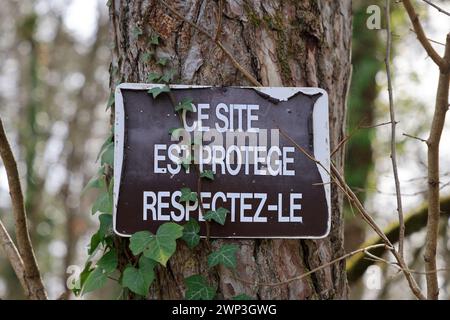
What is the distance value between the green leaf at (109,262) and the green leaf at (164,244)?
0.60 ft

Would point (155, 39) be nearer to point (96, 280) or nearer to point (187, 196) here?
point (187, 196)

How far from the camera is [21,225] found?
213cm

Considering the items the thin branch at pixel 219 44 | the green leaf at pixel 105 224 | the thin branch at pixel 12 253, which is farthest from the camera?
the thin branch at pixel 12 253

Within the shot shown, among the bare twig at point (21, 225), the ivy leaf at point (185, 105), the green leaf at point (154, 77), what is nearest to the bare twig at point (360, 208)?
the ivy leaf at point (185, 105)

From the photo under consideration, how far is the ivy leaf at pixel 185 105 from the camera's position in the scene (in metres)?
1.80

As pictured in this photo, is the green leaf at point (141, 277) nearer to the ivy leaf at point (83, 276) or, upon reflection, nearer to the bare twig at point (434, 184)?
the ivy leaf at point (83, 276)

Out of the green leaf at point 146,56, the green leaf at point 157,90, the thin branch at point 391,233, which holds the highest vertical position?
the green leaf at point 146,56

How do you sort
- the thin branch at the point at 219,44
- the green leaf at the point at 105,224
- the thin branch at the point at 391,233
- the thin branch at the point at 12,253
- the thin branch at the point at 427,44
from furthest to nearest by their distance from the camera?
the thin branch at the point at 391,233 < the thin branch at the point at 12,253 < the green leaf at the point at 105,224 < the thin branch at the point at 219,44 < the thin branch at the point at 427,44

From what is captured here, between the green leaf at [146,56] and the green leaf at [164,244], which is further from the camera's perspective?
the green leaf at [146,56]

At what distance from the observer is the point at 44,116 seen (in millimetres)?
13125

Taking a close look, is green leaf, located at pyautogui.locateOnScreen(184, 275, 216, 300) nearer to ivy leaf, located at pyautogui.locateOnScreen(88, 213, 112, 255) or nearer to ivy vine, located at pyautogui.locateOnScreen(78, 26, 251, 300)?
ivy vine, located at pyautogui.locateOnScreen(78, 26, 251, 300)

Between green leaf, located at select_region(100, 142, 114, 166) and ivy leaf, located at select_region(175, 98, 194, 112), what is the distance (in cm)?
25

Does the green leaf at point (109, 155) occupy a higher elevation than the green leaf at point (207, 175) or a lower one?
higher
